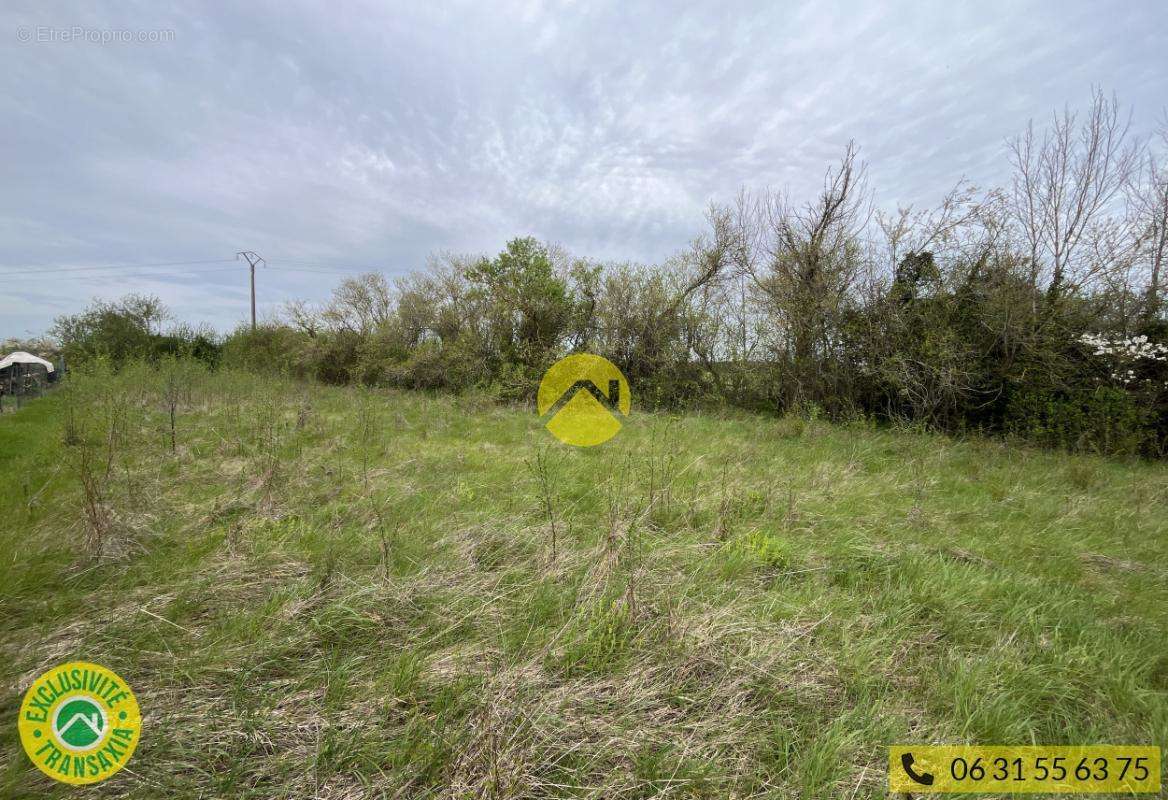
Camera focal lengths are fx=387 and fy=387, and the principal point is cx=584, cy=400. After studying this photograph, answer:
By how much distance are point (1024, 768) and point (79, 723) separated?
130 inches

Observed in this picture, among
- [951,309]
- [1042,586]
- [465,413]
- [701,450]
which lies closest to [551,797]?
[1042,586]

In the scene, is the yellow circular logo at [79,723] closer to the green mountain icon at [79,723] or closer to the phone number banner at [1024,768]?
the green mountain icon at [79,723]

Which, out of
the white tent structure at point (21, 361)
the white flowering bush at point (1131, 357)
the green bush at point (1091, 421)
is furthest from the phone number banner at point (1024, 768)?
the white tent structure at point (21, 361)

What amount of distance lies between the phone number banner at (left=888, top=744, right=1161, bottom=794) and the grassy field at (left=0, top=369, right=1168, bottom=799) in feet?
0.17

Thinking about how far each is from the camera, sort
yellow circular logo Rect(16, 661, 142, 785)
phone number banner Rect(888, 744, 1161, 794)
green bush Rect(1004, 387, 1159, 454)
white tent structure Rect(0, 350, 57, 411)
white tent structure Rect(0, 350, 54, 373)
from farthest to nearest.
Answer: white tent structure Rect(0, 350, 54, 373), white tent structure Rect(0, 350, 57, 411), green bush Rect(1004, 387, 1159, 454), phone number banner Rect(888, 744, 1161, 794), yellow circular logo Rect(16, 661, 142, 785)

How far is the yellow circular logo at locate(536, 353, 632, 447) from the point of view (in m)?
8.72

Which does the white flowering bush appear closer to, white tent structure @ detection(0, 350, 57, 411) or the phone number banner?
the phone number banner

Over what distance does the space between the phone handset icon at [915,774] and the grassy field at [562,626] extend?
0.19 feet

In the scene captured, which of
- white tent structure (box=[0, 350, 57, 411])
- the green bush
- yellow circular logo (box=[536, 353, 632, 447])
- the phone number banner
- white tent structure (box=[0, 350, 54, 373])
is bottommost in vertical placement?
the phone number banner

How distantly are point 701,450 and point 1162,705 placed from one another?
4195 millimetres

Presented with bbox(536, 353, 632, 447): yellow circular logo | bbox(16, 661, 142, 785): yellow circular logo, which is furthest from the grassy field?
bbox(536, 353, 632, 447): yellow circular logo

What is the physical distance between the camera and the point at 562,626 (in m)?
1.87

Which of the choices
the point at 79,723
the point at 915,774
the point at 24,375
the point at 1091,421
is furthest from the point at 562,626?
the point at 24,375

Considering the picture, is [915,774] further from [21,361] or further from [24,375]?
[21,361]
